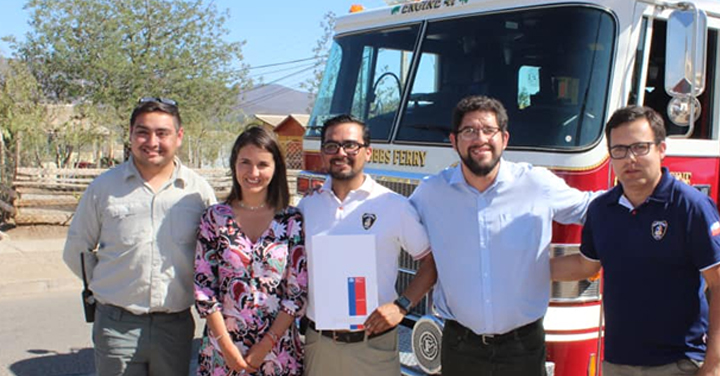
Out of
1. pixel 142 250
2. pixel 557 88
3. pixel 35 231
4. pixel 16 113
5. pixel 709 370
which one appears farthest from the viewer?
pixel 16 113

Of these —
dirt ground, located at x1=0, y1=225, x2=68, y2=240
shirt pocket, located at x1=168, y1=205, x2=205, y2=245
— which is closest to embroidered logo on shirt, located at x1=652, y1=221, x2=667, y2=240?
shirt pocket, located at x1=168, y1=205, x2=205, y2=245

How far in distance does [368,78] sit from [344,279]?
7.58ft

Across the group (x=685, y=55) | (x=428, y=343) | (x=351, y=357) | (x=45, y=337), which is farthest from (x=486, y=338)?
(x=45, y=337)

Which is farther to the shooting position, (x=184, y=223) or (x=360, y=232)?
(x=184, y=223)

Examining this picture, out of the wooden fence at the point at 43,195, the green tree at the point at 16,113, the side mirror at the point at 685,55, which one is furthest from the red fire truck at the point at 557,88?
the green tree at the point at 16,113

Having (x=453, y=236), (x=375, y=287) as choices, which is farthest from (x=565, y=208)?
(x=375, y=287)

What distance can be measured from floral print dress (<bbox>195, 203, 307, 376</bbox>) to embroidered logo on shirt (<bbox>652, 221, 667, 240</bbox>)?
1.34 metres

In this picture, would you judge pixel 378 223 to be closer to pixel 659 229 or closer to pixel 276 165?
pixel 276 165

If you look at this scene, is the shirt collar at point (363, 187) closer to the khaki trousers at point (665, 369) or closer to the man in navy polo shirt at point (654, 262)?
the man in navy polo shirt at point (654, 262)

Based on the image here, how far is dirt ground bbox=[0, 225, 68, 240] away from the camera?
39.6 ft

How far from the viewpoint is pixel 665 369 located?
8.26 ft

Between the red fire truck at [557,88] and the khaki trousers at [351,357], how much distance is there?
655 millimetres

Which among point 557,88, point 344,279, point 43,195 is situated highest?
point 557,88

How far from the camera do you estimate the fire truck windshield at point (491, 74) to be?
12.0ft
